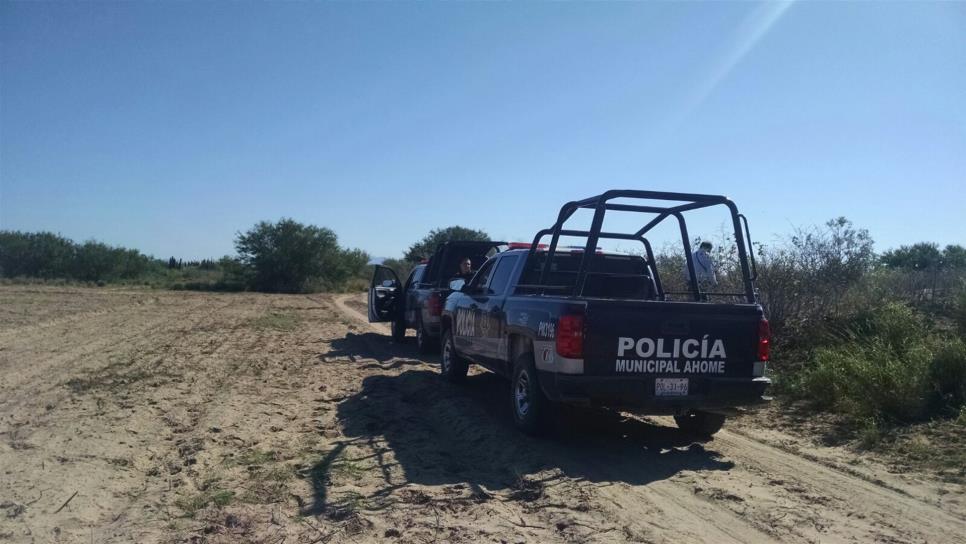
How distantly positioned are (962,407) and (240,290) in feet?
157

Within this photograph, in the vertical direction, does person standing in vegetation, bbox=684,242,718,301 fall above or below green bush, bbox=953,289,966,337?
above

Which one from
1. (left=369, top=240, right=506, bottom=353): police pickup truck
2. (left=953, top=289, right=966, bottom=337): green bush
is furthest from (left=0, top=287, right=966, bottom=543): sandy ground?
(left=953, top=289, right=966, bottom=337): green bush

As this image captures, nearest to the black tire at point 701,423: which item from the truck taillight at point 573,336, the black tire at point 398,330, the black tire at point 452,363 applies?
the truck taillight at point 573,336

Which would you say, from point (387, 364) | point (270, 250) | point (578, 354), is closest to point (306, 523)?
point (578, 354)

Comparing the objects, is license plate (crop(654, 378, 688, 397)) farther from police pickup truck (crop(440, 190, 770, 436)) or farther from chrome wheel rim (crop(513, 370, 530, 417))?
chrome wheel rim (crop(513, 370, 530, 417))

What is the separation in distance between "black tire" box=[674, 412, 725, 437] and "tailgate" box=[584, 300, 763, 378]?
0.73 metres

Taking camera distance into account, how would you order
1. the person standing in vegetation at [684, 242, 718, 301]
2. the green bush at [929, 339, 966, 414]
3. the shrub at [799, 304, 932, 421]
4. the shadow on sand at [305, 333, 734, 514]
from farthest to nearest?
the person standing in vegetation at [684, 242, 718, 301] → the shrub at [799, 304, 932, 421] → the green bush at [929, 339, 966, 414] → the shadow on sand at [305, 333, 734, 514]

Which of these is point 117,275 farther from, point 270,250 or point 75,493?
point 75,493

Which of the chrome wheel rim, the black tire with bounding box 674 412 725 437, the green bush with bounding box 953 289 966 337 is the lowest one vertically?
the black tire with bounding box 674 412 725 437

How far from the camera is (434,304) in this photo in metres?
12.8

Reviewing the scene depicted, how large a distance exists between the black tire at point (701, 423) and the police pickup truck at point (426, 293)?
5677 millimetres

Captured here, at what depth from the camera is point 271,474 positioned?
5879mm

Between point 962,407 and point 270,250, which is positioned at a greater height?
point 270,250

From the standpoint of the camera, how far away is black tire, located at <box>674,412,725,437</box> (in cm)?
720
